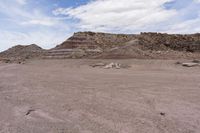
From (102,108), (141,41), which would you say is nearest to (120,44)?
(141,41)

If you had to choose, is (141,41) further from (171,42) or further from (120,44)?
(171,42)

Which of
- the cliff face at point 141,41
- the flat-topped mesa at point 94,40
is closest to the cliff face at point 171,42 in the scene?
the cliff face at point 141,41

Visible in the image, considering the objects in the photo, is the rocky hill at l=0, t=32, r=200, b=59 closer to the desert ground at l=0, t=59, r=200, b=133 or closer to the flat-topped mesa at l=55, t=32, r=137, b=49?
the flat-topped mesa at l=55, t=32, r=137, b=49

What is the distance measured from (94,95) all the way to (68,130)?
310 centimetres

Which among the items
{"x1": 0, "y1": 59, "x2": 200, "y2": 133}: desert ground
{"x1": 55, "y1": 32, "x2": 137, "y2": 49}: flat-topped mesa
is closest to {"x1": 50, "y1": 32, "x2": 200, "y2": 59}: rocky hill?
{"x1": 55, "y1": 32, "x2": 137, "y2": 49}: flat-topped mesa

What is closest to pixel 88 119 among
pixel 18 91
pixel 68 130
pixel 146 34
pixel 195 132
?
pixel 68 130

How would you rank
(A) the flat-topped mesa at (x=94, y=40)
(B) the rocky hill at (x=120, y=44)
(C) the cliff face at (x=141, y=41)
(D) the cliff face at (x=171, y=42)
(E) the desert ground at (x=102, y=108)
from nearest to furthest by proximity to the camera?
(E) the desert ground at (x=102, y=108) → (B) the rocky hill at (x=120, y=44) → (D) the cliff face at (x=171, y=42) → (C) the cliff face at (x=141, y=41) → (A) the flat-topped mesa at (x=94, y=40)

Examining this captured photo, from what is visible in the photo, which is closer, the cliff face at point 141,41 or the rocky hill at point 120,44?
the rocky hill at point 120,44

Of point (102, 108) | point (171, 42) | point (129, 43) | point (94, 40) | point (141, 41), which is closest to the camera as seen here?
point (102, 108)

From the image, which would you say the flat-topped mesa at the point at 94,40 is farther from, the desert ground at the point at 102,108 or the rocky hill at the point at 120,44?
the desert ground at the point at 102,108

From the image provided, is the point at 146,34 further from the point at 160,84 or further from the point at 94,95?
the point at 94,95

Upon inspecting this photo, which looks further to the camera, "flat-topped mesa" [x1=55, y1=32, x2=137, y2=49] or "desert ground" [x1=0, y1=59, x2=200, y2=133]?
"flat-topped mesa" [x1=55, y1=32, x2=137, y2=49]

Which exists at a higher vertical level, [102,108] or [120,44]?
[120,44]

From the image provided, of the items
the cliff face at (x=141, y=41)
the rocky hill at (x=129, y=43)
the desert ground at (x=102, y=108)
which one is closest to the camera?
the desert ground at (x=102, y=108)
